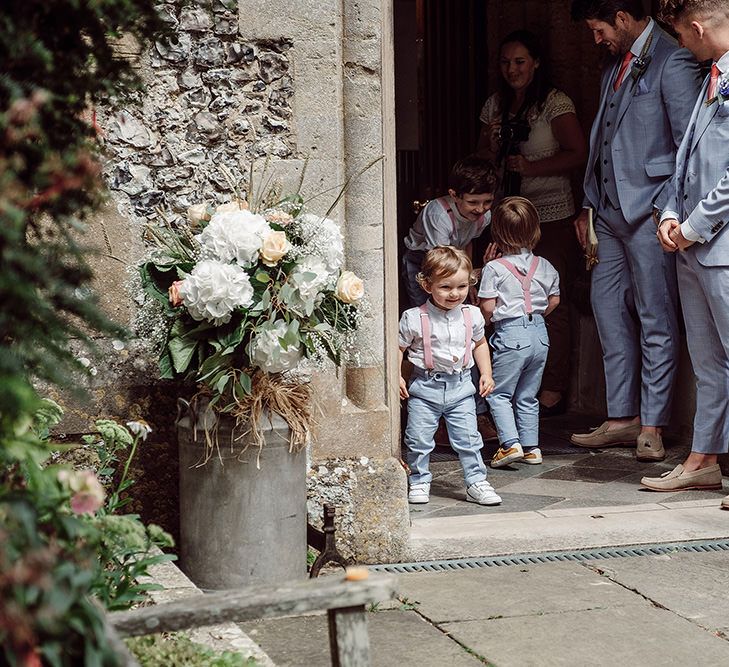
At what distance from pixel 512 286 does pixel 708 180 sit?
1212mm

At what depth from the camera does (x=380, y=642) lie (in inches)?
136

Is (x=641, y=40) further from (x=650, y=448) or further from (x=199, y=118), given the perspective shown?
(x=199, y=118)

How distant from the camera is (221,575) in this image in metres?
3.84

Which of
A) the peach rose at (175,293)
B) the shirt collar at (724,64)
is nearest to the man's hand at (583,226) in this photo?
the shirt collar at (724,64)

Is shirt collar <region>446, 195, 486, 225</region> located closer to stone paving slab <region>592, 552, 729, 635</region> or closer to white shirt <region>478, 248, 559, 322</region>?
white shirt <region>478, 248, 559, 322</region>

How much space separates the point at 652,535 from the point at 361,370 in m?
1.27

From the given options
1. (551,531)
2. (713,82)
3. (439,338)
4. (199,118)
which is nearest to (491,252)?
(439,338)

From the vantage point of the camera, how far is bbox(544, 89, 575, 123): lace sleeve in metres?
6.50

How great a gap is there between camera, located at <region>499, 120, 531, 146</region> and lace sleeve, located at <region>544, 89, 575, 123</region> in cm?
14

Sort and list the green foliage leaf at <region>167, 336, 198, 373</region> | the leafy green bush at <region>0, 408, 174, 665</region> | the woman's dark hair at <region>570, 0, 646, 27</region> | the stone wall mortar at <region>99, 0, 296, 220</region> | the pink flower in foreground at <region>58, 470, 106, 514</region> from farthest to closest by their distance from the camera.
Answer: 1. the woman's dark hair at <region>570, 0, 646, 27</region>
2. the stone wall mortar at <region>99, 0, 296, 220</region>
3. the green foliage leaf at <region>167, 336, 198, 373</region>
4. the pink flower in foreground at <region>58, 470, 106, 514</region>
5. the leafy green bush at <region>0, 408, 174, 665</region>

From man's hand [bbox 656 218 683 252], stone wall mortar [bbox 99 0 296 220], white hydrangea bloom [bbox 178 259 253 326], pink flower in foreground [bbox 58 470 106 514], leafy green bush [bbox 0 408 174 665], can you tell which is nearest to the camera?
leafy green bush [bbox 0 408 174 665]

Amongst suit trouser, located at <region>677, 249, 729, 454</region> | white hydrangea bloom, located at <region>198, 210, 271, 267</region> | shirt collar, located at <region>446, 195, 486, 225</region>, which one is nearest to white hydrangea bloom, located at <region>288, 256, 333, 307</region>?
white hydrangea bloom, located at <region>198, 210, 271, 267</region>

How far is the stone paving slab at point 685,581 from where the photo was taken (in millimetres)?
3693

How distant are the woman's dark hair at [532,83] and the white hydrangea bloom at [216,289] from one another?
3.43m
